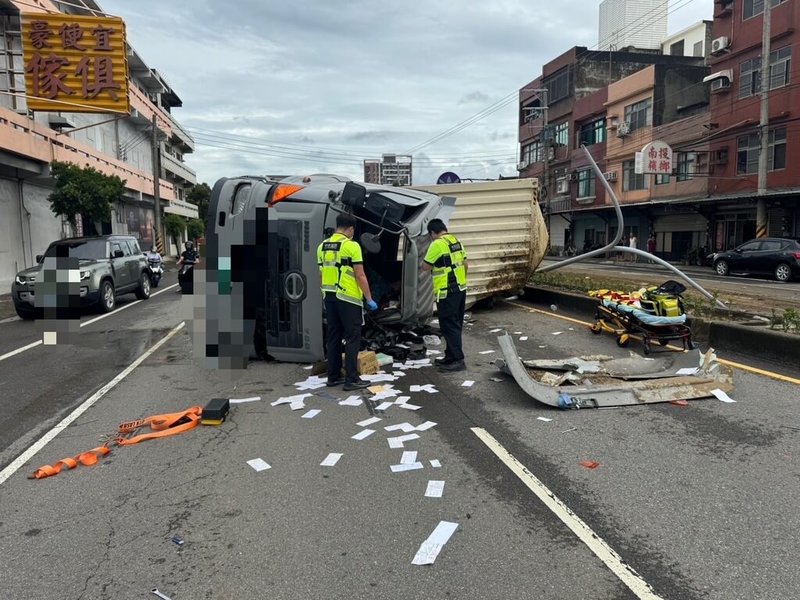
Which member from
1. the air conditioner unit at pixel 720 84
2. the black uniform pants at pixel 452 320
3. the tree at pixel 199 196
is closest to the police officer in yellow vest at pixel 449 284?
the black uniform pants at pixel 452 320

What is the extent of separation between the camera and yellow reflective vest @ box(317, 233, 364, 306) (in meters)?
6.62

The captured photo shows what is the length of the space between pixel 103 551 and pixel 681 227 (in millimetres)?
38097

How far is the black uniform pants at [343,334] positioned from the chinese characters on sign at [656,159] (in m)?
30.6

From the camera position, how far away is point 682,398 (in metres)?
5.98

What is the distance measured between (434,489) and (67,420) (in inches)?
158

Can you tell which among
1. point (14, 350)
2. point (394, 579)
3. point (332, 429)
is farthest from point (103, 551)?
point (14, 350)

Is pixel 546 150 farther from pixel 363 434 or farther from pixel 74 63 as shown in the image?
pixel 363 434

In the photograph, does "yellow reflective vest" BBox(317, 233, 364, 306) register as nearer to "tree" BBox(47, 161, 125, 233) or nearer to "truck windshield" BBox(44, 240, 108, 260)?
"truck windshield" BBox(44, 240, 108, 260)

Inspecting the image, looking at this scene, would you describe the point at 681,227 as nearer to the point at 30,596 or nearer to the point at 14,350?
the point at 14,350

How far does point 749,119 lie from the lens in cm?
2822

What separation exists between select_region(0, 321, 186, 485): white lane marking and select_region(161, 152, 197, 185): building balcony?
151 feet

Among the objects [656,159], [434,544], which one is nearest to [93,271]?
[434,544]

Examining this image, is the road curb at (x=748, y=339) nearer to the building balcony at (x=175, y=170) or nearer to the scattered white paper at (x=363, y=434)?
the scattered white paper at (x=363, y=434)

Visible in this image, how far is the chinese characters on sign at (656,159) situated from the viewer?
3281 centimetres
